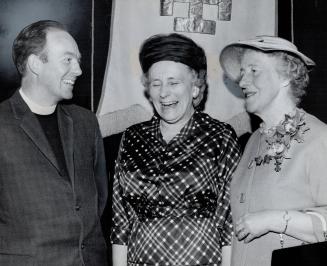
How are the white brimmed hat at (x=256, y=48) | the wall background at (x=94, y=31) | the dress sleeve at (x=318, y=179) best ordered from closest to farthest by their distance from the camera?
the dress sleeve at (x=318, y=179) → the white brimmed hat at (x=256, y=48) → the wall background at (x=94, y=31)

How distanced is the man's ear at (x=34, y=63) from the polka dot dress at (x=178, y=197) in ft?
2.04

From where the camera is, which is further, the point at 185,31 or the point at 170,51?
the point at 185,31

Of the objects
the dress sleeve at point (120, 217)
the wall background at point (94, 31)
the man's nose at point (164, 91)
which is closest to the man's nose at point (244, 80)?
the man's nose at point (164, 91)

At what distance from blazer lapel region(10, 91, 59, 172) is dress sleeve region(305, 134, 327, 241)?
3.79 ft

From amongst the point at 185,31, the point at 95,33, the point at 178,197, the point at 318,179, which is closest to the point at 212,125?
the point at 178,197

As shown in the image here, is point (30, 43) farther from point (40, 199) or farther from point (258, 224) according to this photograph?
point (258, 224)

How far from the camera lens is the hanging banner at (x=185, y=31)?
3.58 m

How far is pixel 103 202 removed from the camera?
119 inches

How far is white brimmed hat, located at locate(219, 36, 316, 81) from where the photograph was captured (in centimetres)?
243

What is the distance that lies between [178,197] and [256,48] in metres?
0.81

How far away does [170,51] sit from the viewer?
270 centimetres

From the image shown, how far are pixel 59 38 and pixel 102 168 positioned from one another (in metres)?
0.75

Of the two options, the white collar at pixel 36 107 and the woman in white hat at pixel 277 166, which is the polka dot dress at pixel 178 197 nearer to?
the woman in white hat at pixel 277 166

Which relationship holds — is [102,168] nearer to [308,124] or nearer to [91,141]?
[91,141]
